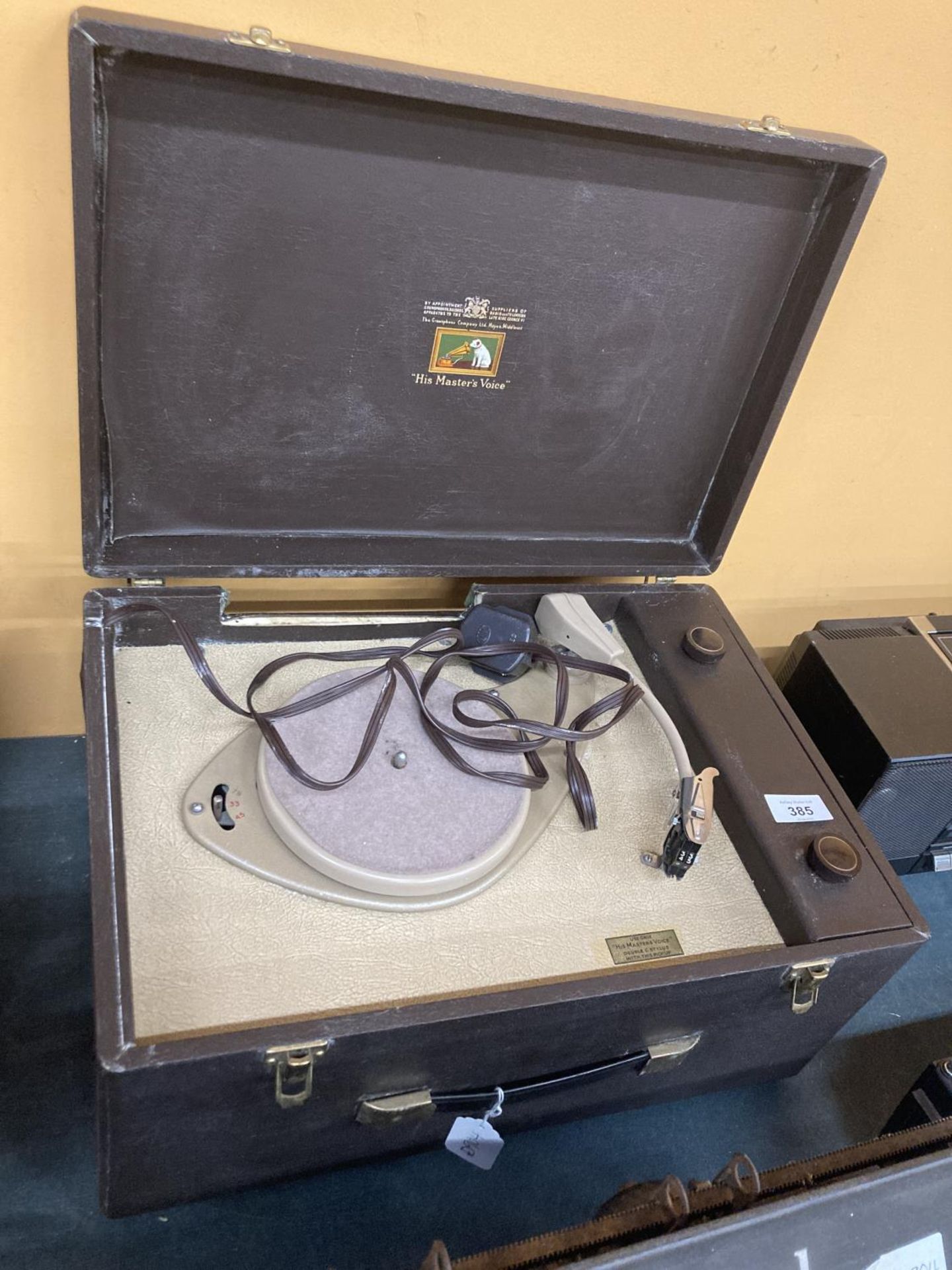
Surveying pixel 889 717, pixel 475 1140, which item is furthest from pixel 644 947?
pixel 889 717

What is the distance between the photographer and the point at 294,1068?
820 mm

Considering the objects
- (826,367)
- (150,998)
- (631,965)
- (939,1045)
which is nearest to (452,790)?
(631,965)

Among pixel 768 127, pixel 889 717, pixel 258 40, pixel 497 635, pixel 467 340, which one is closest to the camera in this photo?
pixel 258 40

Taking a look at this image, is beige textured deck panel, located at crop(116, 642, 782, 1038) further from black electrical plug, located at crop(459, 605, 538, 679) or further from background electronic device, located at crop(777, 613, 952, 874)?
background electronic device, located at crop(777, 613, 952, 874)

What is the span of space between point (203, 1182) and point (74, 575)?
71 cm

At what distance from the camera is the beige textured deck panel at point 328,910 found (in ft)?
2.89

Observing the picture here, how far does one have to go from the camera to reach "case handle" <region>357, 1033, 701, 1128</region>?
0.94 m

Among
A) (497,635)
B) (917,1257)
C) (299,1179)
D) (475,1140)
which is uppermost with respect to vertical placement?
(497,635)

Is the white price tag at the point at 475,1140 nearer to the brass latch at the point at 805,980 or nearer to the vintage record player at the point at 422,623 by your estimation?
the vintage record player at the point at 422,623

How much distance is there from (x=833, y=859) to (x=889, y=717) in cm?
42

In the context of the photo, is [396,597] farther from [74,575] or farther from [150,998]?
[150,998]

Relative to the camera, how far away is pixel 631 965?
97 centimetres

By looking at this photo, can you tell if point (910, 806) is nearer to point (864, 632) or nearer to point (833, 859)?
point (864, 632)

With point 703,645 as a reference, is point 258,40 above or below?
above
